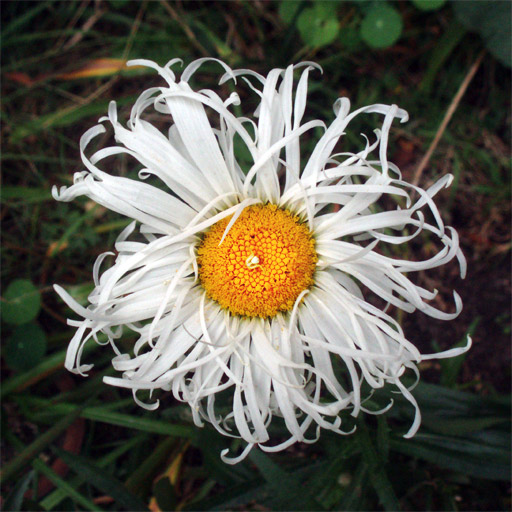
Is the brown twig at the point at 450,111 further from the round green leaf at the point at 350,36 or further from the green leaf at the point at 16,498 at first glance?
the green leaf at the point at 16,498

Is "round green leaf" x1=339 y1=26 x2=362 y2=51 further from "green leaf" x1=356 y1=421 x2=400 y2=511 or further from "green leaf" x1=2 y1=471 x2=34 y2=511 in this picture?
"green leaf" x1=2 y1=471 x2=34 y2=511

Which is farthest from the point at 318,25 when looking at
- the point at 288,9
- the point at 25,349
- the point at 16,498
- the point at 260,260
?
the point at 16,498

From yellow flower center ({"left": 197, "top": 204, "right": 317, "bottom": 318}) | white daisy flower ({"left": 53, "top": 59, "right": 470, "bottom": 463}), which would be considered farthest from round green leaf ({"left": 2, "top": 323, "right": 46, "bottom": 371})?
yellow flower center ({"left": 197, "top": 204, "right": 317, "bottom": 318})

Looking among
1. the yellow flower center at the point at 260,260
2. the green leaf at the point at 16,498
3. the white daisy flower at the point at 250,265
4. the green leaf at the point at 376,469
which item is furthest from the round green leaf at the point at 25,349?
the green leaf at the point at 376,469

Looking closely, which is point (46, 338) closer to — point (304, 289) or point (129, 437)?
point (129, 437)

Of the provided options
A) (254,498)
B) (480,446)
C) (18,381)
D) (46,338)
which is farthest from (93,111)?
(480,446)
